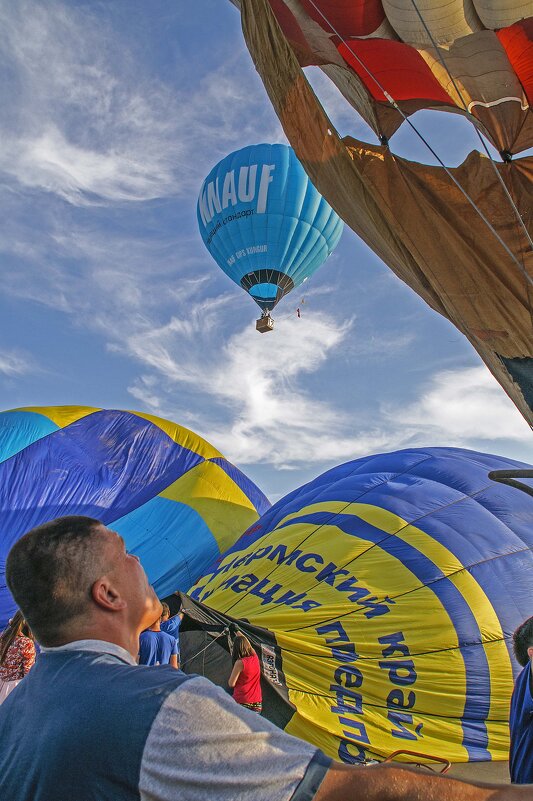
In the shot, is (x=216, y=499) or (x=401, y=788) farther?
(x=216, y=499)

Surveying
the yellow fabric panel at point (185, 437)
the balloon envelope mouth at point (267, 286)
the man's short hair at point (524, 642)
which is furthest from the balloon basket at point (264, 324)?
the man's short hair at point (524, 642)

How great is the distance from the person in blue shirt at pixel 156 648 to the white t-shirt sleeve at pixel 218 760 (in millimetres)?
3544

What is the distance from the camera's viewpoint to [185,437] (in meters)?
10.6

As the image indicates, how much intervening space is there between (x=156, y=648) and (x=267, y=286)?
11041mm

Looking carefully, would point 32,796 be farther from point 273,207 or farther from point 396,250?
point 273,207

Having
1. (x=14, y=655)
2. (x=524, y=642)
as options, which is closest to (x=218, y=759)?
(x=524, y=642)

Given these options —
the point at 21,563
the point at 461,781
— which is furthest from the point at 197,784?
the point at 21,563

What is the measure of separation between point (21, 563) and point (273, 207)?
12.3m

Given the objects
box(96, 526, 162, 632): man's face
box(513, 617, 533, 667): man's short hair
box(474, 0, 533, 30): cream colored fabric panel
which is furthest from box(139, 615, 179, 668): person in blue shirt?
box(474, 0, 533, 30): cream colored fabric panel

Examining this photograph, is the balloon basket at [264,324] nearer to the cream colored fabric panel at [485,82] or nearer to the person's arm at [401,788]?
the cream colored fabric panel at [485,82]

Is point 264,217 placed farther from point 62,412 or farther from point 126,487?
point 126,487

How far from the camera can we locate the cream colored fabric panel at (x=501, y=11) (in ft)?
14.6

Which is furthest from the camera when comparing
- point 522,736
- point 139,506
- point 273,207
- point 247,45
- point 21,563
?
point 273,207

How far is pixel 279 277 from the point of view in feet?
46.8
